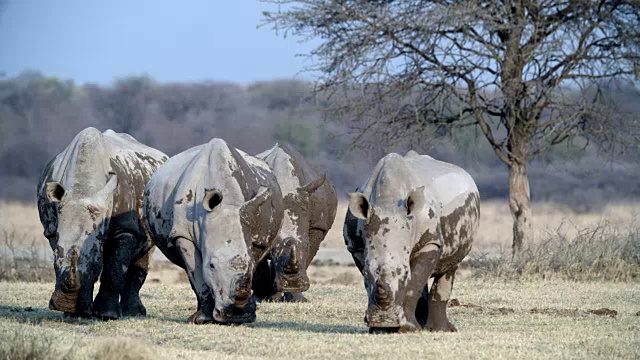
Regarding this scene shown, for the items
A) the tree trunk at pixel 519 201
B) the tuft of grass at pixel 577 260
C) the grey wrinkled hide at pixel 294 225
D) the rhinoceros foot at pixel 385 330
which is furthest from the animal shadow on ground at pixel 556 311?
the tree trunk at pixel 519 201

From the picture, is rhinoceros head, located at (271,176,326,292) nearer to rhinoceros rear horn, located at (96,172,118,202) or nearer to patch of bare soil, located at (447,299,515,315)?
patch of bare soil, located at (447,299,515,315)

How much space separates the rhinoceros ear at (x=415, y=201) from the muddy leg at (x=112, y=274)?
3705mm

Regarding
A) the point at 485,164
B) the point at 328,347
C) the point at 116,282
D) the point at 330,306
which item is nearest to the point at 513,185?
the point at 330,306

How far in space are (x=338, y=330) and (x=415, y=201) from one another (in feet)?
6.07

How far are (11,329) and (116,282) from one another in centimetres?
228

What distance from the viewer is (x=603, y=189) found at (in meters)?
44.0

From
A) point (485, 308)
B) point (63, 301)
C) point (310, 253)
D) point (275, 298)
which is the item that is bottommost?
point (275, 298)

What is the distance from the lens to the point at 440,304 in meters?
13.0

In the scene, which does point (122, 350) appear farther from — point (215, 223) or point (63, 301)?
point (63, 301)

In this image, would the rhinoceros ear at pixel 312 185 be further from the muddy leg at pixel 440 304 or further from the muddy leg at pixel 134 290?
the muddy leg at pixel 440 304

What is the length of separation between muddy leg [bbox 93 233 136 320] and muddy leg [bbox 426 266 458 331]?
3.58m

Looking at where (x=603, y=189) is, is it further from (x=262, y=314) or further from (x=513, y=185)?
(x=262, y=314)

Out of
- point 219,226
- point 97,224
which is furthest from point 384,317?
point 97,224

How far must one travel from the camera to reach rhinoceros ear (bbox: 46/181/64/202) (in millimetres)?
13461
